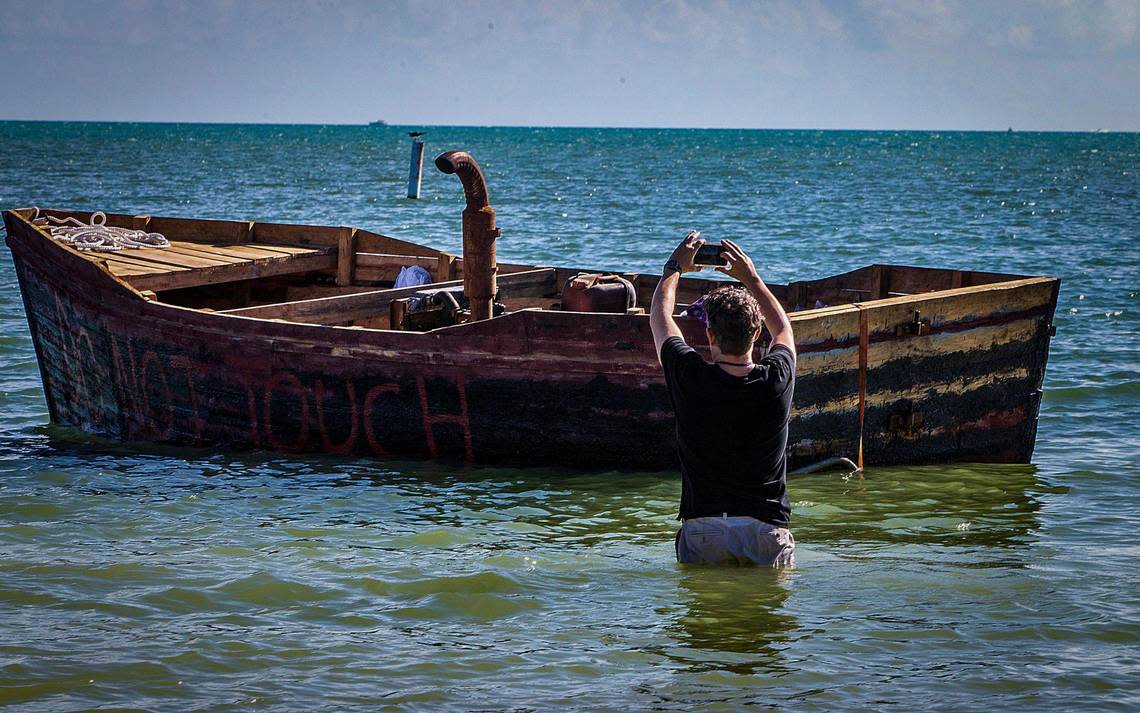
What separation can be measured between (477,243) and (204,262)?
3.75 metres

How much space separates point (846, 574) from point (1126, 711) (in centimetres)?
195

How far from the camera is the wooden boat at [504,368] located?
344 inches

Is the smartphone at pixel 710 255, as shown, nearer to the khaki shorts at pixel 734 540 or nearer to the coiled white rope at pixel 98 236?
the khaki shorts at pixel 734 540

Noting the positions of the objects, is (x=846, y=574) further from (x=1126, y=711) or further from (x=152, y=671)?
(x=152, y=671)

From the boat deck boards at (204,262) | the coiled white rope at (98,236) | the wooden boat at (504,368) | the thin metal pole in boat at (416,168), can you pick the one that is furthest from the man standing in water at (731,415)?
the thin metal pole in boat at (416,168)

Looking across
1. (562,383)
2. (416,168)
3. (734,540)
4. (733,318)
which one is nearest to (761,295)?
(733,318)

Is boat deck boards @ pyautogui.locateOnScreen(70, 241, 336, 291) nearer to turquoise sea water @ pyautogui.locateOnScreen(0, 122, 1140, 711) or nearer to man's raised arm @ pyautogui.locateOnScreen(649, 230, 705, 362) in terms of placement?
turquoise sea water @ pyautogui.locateOnScreen(0, 122, 1140, 711)

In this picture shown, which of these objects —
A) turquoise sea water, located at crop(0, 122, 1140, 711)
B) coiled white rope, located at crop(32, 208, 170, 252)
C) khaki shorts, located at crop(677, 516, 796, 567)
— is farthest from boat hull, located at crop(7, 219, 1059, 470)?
khaki shorts, located at crop(677, 516, 796, 567)

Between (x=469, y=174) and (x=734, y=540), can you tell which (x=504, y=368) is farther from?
(x=734, y=540)

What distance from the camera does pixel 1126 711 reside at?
17.0ft

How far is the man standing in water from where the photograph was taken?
5.15 metres

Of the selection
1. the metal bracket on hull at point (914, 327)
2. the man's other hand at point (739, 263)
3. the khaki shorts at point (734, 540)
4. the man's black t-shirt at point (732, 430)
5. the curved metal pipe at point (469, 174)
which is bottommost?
the khaki shorts at point (734, 540)

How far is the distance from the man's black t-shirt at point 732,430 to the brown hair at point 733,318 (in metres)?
0.12

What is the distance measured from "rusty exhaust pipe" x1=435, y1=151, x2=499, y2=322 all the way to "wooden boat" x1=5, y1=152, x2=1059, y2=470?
0.01 meters
